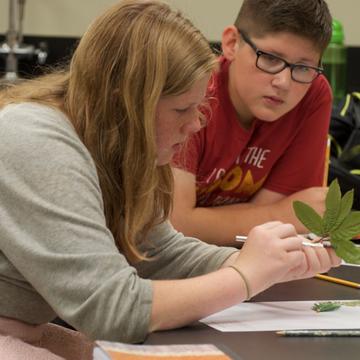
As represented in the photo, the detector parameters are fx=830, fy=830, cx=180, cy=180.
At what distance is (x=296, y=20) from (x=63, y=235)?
96 cm

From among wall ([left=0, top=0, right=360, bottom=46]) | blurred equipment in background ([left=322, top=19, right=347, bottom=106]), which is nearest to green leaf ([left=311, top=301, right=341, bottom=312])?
blurred equipment in background ([left=322, top=19, right=347, bottom=106])

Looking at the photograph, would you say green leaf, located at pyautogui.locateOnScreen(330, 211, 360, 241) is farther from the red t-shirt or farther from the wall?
the wall

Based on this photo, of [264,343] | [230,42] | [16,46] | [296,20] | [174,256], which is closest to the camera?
[264,343]

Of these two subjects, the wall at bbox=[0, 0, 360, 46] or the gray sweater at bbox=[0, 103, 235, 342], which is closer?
the gray sweater at bbox=[0, 103, 235, 342]

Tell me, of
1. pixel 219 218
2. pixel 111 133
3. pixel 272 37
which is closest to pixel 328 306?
pixel 111 133

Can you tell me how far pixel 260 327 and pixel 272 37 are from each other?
2.94ft

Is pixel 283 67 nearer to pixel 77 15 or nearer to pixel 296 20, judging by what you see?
pixel 296 20

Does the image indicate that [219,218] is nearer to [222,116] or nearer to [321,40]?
[222,116]

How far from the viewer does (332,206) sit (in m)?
1.25

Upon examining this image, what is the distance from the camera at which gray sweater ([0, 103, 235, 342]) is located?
3.60 feet

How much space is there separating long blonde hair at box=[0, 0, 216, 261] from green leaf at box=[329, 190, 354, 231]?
284 mm

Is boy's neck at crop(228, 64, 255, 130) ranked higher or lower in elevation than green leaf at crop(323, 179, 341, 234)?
lower

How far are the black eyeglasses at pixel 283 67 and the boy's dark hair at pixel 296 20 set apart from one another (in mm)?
52

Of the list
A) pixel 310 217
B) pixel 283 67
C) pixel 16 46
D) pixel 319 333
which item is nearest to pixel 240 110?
pixel 283 67
